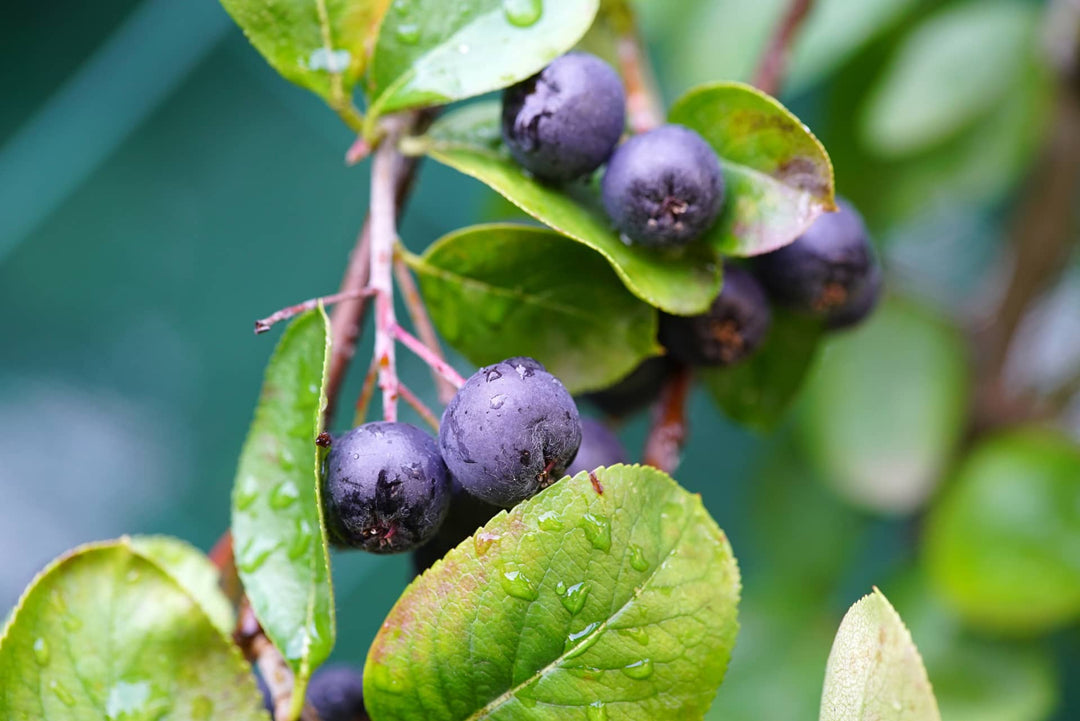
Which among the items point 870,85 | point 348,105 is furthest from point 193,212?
point 348,105

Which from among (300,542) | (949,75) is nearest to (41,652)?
(300,542)

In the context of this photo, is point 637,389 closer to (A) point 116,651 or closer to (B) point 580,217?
(B) point 580,217

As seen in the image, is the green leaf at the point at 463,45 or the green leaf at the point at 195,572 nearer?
the green leaf at the point at 463,45

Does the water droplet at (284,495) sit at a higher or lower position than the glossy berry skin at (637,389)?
higher

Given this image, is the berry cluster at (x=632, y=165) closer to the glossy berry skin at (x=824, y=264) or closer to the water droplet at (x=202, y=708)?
the glossy berry skin at (x=824, y=264)

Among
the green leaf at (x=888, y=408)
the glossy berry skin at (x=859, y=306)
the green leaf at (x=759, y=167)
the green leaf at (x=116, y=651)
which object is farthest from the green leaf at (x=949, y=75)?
the green leaf at (x=116, y=651)

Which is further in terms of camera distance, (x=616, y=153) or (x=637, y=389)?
(x=637, y=389)
